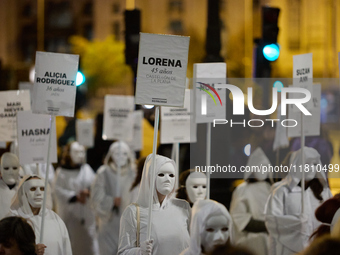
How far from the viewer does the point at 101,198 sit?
1035 centimetres

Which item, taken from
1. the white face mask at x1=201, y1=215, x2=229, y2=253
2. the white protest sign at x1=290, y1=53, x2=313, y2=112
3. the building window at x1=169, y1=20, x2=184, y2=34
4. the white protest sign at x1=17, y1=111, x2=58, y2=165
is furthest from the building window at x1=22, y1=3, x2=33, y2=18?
the white face mask at x1=201, y1=215, x2=229, y2=253

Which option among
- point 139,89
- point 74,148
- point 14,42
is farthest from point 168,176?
point 14,42

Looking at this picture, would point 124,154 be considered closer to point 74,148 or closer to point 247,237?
point 74,148

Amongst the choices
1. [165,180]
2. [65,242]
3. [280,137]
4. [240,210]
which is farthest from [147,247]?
[280,137]

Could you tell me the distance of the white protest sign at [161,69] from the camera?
5613 mm

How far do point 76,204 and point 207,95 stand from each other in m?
4.86

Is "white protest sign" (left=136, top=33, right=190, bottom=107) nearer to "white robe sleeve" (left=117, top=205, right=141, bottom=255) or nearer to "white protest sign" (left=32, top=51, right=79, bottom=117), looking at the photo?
"white robe sleeve" (left=117, top=205, right=141, bottom=255)

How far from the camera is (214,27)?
10.1 metres

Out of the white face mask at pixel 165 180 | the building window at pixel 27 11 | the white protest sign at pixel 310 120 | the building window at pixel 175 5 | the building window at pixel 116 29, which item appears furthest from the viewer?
the building window at pixel 116 29

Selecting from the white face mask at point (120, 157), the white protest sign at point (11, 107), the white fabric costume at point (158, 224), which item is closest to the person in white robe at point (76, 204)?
the white face mask at point (120, 157)

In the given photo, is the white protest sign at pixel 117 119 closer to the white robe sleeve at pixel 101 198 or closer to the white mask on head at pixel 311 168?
the white robe sleeve at pixel 101 198

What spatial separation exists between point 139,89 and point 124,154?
544 centimetres

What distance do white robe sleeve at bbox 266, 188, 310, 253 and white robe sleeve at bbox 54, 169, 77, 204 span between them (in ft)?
15.0

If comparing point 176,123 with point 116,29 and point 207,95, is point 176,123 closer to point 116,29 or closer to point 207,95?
point 207,95
